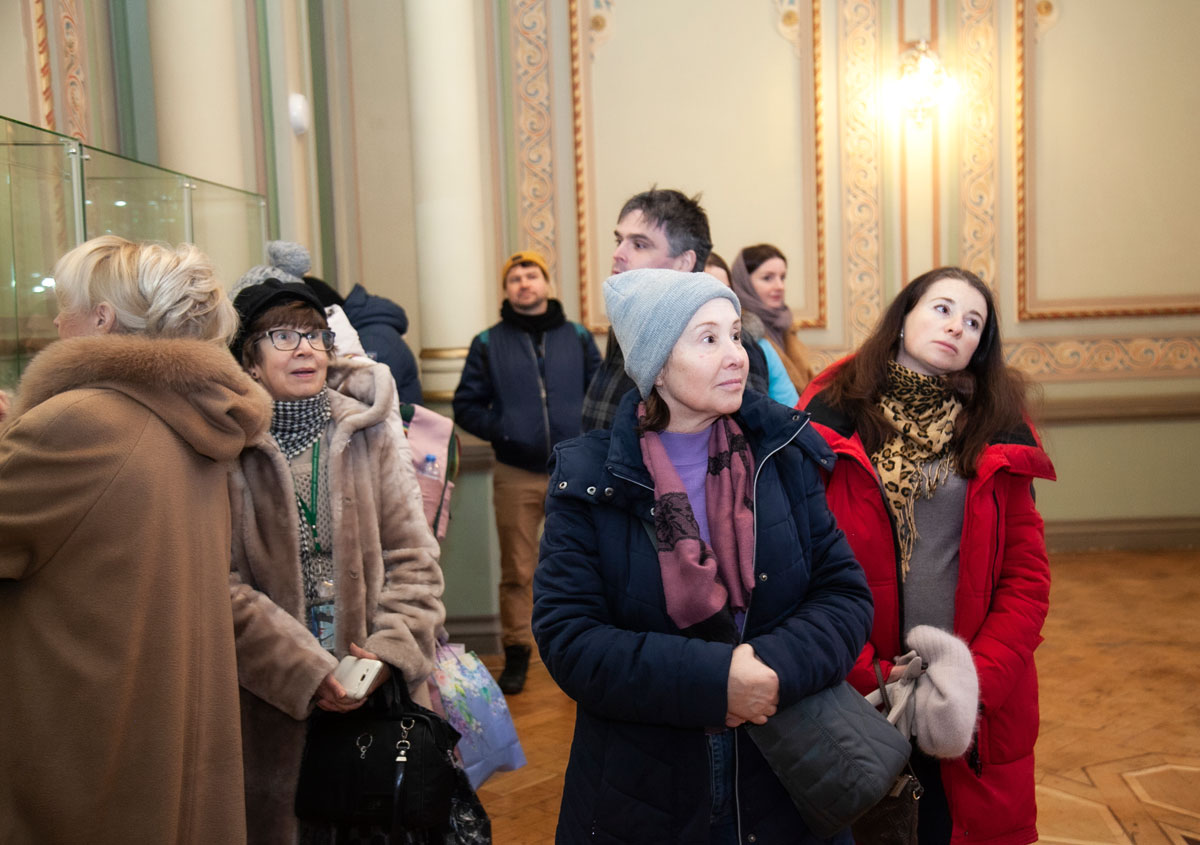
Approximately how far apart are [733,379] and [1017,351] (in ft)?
17.6

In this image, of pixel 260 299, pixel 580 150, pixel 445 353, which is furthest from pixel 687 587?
pixel 580 150

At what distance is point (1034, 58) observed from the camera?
623 centimetres

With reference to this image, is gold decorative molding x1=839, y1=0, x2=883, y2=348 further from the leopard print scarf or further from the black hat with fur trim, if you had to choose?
the black hat with fur trim

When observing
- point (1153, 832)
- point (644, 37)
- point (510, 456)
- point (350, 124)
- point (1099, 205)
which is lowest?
point (1153, 832)

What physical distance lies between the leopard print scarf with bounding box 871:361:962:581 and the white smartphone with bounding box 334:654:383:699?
3.44ft

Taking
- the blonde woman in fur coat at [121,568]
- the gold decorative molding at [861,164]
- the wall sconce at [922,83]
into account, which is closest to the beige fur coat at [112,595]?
the blonde woman in fur coat at [121,568]

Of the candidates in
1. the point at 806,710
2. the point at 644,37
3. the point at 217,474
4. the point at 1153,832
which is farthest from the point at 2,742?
the point at 644,37

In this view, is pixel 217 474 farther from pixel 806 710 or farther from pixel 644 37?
pixel 644 37

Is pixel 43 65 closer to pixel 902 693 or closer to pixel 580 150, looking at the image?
pixel 902 693

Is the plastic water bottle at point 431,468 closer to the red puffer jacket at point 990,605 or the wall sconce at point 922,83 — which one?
the red puffer jacket at point 990,605

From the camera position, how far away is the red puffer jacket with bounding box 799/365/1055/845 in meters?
1.98

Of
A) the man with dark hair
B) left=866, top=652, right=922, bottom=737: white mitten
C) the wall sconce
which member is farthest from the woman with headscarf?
the wall sconce

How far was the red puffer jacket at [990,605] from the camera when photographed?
198 centimetres

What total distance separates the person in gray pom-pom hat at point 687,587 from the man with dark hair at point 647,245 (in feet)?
1.95
